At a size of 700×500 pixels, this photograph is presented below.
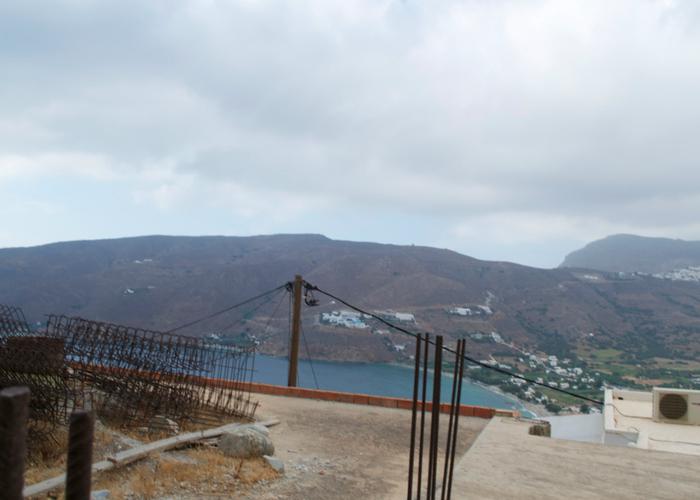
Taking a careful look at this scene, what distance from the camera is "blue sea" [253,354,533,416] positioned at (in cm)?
4450

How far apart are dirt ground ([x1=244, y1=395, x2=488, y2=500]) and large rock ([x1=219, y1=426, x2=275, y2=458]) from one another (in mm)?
382

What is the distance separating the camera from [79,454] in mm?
1544

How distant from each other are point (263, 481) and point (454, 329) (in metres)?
58.7

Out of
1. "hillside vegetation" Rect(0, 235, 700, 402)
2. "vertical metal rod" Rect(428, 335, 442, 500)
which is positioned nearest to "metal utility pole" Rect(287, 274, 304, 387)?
"vertical metal rod" Rect(428, 335, 442, 500)

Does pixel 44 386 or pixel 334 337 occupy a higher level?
pixel 44 386

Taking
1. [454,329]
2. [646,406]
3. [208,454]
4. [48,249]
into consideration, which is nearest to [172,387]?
[208,454]

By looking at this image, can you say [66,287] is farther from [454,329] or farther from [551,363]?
[551,363]

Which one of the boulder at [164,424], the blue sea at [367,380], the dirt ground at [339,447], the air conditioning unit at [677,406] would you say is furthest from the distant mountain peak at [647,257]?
the boulder at [164,424]

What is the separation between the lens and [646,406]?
17.5 meters

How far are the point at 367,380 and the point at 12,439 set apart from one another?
50.6 meters

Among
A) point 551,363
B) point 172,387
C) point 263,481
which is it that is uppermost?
point 172,387

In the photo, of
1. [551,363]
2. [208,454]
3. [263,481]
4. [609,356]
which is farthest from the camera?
[609,356]

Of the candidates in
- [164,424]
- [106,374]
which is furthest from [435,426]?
[106,374]

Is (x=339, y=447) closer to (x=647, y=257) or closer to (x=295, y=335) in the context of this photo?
(x=295, y=335)
